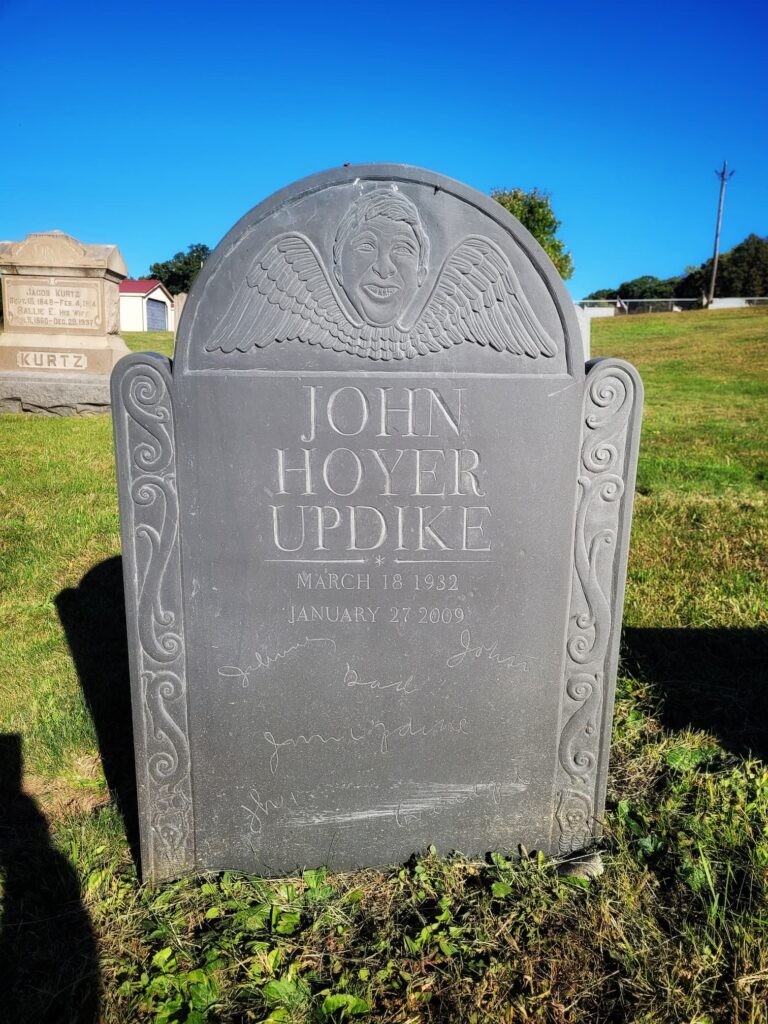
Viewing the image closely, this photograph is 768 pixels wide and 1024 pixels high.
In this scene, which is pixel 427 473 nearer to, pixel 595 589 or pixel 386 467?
pixel 386 467

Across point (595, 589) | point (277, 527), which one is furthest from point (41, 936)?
point (595, 589)

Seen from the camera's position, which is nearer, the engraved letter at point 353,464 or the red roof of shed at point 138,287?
the engraved letter at point 353,464

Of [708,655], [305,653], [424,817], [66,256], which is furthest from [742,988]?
[66,256]

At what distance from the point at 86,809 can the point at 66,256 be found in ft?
31.6

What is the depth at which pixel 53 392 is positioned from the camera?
33.9ft

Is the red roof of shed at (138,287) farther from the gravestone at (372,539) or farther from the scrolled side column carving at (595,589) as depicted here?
the scrolled side column carving at (595,589)

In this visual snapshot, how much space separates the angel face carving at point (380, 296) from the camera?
2.16m

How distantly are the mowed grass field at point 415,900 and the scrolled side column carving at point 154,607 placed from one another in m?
0.23

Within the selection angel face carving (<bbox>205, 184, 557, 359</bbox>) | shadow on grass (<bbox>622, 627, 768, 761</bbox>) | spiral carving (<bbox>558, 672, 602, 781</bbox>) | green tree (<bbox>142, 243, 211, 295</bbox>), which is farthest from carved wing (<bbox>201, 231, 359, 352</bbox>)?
green tree (<bbox>142, 243, 211, 295</bbox>)

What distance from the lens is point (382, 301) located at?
218 centimetres

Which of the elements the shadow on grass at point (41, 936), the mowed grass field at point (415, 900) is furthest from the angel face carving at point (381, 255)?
the shadow on grass at point (41, 936)

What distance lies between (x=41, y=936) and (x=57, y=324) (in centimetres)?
1011

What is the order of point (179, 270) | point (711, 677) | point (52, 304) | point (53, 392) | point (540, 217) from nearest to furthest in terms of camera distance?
point (711, 677) < point (53, 392) < point (52, 304) < point (540, 217) < point (179, 270)

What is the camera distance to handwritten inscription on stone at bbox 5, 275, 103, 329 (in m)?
10.5
